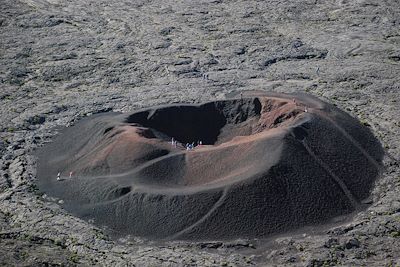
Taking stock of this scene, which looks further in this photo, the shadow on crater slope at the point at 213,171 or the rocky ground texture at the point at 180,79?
the shadow on crater slope at the point at 213,171

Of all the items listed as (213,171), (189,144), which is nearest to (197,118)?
(189,144)

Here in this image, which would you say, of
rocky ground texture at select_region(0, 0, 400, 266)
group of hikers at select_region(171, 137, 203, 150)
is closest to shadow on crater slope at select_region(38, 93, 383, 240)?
group of hikers at select_region(171, 137, 203, 150)

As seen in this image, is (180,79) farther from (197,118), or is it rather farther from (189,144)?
(189,144)

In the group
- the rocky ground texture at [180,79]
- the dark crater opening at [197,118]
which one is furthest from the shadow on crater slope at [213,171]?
the rocky ground texture at [180,79]

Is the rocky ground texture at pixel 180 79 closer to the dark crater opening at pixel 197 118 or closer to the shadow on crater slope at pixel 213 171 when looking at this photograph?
the shadow on crater slope at pixel 213 171

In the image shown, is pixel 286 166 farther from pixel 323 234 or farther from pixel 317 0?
pixel 317 0

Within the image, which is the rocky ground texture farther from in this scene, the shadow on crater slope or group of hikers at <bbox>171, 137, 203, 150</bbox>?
group of hikers at <bbox>171, 137, 203, 150</bbox>
